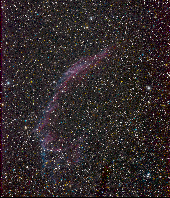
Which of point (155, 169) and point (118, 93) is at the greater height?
point (118, 93)

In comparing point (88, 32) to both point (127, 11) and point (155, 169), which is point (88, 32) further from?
point (155, 169)

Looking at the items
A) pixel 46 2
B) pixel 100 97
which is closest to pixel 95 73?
pixel 100 97

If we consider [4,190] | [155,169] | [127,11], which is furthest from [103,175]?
[127,11]

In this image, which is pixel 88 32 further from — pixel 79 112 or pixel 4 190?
pixel 4 190

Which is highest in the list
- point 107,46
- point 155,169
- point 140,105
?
point 107,46

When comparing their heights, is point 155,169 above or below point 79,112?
below
